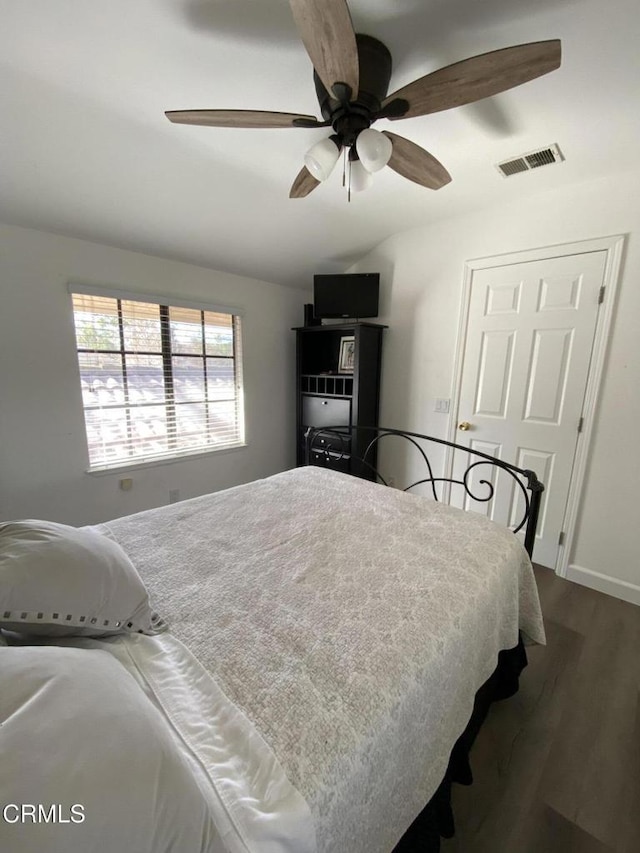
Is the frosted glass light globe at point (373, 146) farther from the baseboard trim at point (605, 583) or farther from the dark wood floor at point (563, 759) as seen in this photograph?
the baseboard trim at point (605, 583)

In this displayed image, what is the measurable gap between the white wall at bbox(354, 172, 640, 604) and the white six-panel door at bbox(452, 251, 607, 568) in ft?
0.41

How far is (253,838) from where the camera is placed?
1.66 ft

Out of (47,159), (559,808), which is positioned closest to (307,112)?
(47,159)

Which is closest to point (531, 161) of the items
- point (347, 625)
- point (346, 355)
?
point (346, 355)

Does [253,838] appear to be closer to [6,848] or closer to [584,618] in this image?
[6,848]

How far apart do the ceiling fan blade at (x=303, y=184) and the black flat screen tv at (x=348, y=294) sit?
1.40 metres

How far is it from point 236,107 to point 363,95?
71 centimetres

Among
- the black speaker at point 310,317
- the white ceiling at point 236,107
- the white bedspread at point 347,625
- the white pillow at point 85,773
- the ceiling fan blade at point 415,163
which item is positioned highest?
the white ceiling at point 236,107

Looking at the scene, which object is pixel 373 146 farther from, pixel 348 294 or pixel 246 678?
pixel 348 294

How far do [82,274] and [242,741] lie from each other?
2.84m

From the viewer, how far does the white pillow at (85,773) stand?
1.24 feet

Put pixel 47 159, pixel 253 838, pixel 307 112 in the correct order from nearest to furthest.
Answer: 1. pixel 253 838
2. pixel 307 112
3. pixel 47 159

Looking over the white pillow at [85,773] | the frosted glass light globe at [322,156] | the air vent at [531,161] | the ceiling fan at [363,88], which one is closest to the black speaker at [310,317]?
the air vent at [531,161]

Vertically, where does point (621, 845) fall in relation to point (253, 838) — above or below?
below
